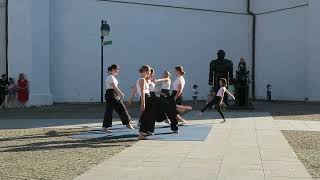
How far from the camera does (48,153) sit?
10273mm

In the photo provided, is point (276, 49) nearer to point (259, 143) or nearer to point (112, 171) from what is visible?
point (259, 143)

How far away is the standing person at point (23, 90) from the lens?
2512cm

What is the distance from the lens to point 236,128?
1525cm

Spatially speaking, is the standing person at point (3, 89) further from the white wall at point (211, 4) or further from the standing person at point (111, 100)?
the standing person at point (111, 100)

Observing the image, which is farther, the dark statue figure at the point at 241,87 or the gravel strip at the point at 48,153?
the dark statue figure at the point at 241,87

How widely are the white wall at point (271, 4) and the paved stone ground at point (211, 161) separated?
64.8 ft

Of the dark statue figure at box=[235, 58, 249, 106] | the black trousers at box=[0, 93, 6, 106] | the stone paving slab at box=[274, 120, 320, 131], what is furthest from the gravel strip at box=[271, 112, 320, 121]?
the black trousers at box=[0, 93, 6, 106]

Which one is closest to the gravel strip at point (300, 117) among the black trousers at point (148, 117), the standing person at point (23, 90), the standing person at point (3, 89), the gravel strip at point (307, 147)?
the gravel strip at point (307, 147)

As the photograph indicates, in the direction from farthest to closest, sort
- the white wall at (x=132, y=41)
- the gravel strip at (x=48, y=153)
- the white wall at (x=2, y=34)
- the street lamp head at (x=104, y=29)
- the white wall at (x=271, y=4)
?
1. the white wall at (x=271, y=4)
2. the white wall at (x=132, y=41)
3. the street lamp head at (x=104, y=29)
4. the white wall at (x=2, y=34)
5. the gravel strip at (x=48, y=153)

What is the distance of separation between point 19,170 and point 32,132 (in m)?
5.80

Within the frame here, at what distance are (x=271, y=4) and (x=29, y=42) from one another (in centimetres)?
1518

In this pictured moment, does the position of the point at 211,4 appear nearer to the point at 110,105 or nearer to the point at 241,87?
the point at 241,87

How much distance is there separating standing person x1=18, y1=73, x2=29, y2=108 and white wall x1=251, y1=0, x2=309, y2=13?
15.5 m

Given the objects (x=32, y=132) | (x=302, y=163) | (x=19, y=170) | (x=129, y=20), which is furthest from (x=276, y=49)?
(x=19, y=170)
